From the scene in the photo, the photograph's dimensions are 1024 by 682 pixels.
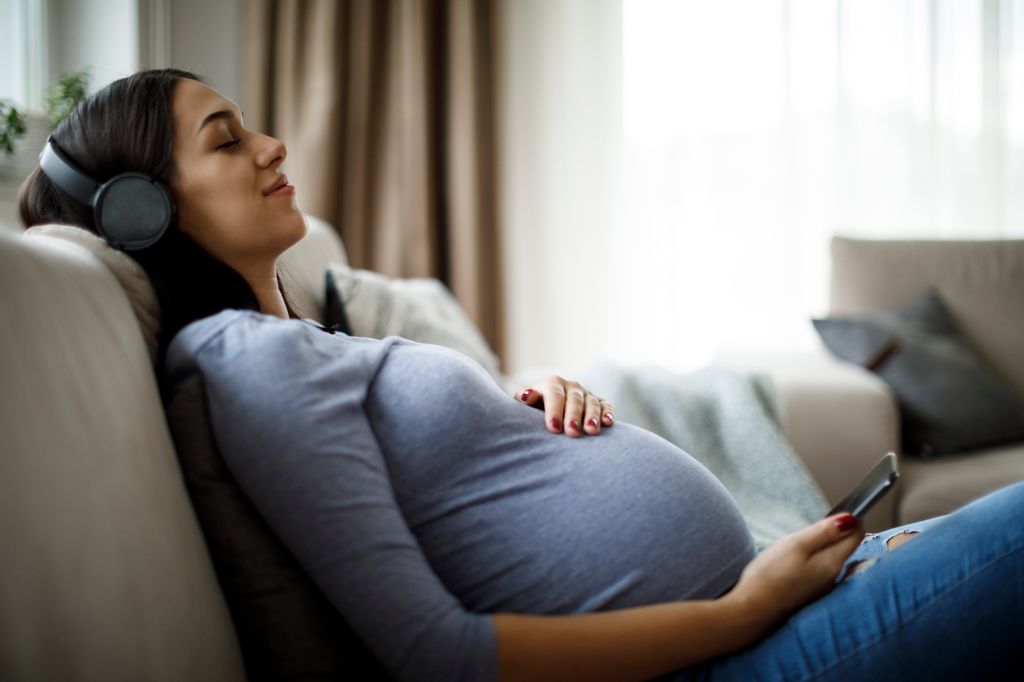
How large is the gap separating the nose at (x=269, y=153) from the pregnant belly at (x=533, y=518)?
21 cm

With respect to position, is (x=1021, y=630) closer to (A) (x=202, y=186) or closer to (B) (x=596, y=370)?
(A) (x=202, y=186)

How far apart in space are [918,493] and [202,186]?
51.5 inches

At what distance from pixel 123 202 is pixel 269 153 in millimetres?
121

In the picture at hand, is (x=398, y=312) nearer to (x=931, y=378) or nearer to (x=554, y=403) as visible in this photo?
(x=554, y=403)

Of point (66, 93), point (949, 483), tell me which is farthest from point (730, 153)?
point (66, 93)

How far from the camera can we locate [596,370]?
1480 mm

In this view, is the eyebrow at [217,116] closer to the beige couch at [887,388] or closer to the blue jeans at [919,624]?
the blue jeans at [919,624]

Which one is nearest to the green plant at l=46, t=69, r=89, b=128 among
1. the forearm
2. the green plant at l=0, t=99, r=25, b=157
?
the green plant at l=0, t=99, r=25, b=157

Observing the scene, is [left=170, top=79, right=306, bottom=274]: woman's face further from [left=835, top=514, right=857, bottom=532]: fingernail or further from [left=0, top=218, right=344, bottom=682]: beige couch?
[left=835, top=514, right=857, bottom=532]: fingernail

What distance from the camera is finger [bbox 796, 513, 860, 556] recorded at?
0.68 m

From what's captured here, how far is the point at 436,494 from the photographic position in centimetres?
67

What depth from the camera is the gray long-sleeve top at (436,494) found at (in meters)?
0.59

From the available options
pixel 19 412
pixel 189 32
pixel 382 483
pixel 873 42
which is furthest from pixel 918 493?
pixel 873 42

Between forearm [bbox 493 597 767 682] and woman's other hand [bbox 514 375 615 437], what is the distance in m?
0.17
